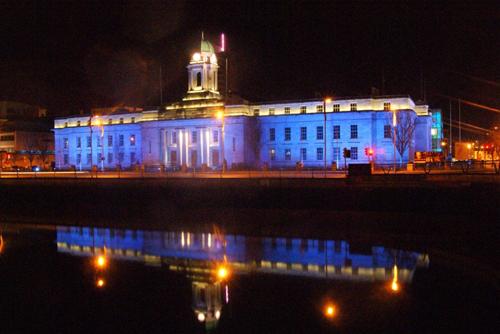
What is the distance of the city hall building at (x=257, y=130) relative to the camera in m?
78.8

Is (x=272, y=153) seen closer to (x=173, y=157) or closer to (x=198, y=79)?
(x=173, y=157)

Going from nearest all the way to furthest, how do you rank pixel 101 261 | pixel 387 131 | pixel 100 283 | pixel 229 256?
1. pixel 100 283
2. pixel 229 256
3. pixel 101 261
4. pixel 387 131

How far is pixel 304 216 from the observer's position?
35719mm

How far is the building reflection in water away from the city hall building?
45.0 meters

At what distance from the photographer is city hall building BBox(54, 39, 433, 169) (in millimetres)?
78812

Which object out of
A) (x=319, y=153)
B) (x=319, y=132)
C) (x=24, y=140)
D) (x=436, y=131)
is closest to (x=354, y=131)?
(x=319, y=132)

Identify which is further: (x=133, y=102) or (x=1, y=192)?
(x=133, y=102)

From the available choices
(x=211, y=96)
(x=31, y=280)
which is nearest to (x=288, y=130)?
(x=211, y=96)

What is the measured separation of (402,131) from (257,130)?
2396cm

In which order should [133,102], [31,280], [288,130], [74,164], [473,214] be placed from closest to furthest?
[31,280], [473,214], [288,130], [74,164], [133,102]

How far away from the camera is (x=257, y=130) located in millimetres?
86188

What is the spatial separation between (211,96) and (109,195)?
46.0 m

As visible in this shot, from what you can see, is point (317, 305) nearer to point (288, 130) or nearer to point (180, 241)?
point (180, 241)

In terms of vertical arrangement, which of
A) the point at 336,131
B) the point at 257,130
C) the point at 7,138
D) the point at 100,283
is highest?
the point at 7,138
